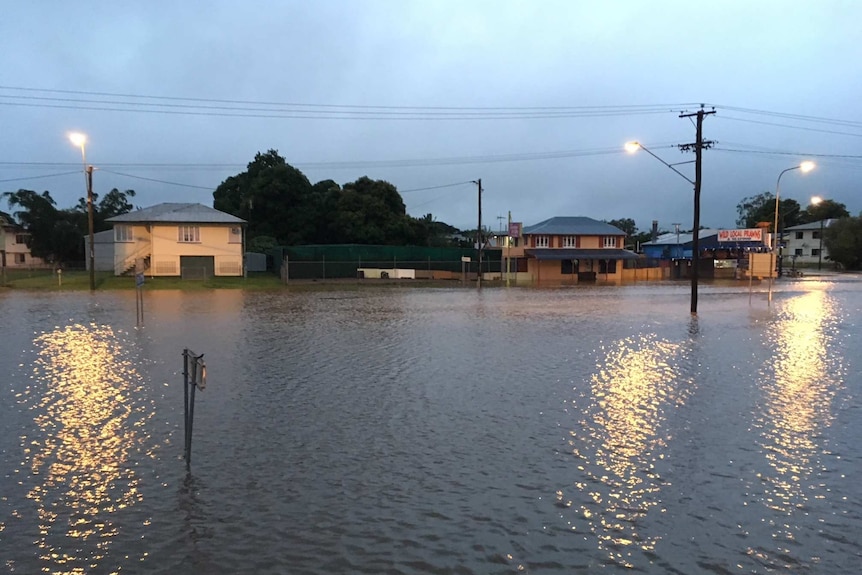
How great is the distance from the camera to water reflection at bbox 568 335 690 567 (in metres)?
5.77

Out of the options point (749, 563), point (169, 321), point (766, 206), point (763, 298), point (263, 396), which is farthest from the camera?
point (766, 206)

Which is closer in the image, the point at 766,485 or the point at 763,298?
the point at 766,485

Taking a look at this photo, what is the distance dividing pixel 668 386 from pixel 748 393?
1293 mm

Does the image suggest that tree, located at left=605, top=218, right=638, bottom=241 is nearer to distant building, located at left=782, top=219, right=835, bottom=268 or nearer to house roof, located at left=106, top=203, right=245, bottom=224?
distant building, located at left=782, top=219, right=835, bottom=268

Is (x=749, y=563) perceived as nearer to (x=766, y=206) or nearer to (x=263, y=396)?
(x=263, y=396)

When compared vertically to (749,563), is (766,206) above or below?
above

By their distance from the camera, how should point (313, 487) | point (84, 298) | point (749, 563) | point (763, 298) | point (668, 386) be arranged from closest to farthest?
point (749, 563), point (313, 487), point (668, 386), point (84, 298), point (763, 298)

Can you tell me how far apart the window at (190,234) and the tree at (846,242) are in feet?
261

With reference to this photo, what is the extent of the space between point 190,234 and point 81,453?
45422mm

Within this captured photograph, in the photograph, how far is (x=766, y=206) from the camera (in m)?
124

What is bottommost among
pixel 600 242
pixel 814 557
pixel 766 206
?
pixel 814 557

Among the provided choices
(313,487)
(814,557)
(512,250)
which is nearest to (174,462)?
Answer: (313,487)

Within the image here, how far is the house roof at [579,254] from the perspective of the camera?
62281 millimetres

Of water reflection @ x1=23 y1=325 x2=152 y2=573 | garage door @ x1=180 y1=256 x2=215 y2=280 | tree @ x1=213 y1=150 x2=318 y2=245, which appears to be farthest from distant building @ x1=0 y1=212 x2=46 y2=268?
water reflection @ x1=23 y1=325 x2=152 y2=573
